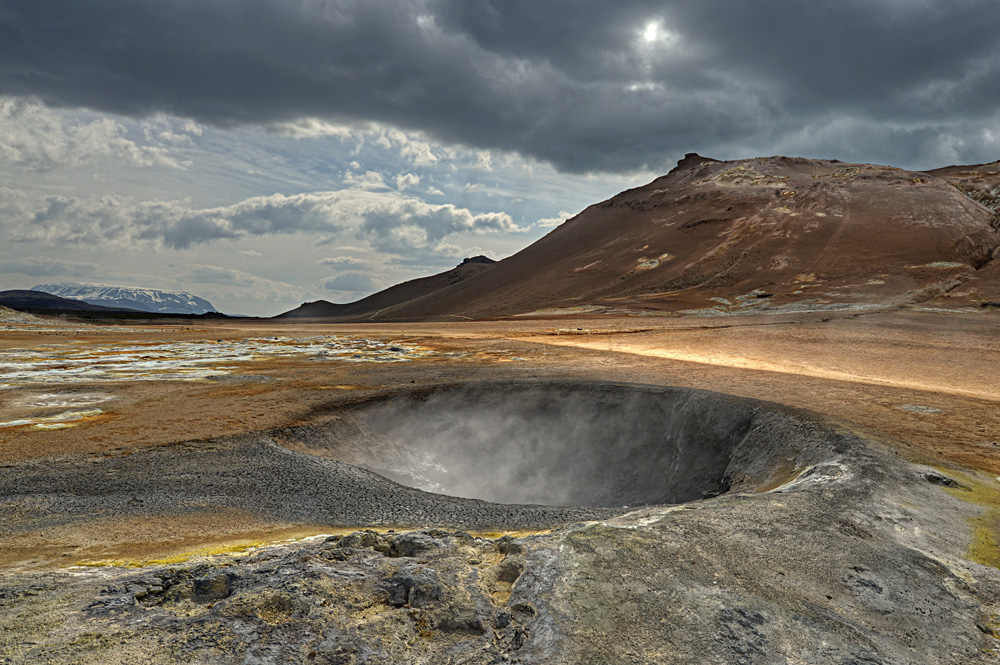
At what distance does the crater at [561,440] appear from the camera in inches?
388

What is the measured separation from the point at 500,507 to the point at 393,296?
5469 inches

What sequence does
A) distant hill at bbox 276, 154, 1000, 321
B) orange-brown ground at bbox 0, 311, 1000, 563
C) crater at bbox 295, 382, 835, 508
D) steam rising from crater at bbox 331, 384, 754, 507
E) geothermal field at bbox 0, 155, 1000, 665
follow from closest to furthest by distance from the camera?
geothermal field at bbox 0, 155, 1000, 665
orange-brown ground at bbox 0, 311, 1000, 563
crater at bbox 295, 382, 835, 508
steam rising from crater at bbox 331, 384, 754, 507
distant hill at bbox 276, 154, 1000, 321

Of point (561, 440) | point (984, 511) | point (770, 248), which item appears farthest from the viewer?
point (770, 248)

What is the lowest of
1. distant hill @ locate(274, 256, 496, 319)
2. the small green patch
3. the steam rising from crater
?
the steam rising from crater

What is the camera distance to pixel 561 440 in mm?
12008

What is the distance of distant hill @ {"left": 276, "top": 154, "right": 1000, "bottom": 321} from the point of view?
4872cm

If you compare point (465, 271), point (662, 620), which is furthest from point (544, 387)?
point (465, 271)

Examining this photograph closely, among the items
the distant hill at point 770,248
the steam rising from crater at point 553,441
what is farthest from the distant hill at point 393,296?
the steam rising from crater at point 553,441

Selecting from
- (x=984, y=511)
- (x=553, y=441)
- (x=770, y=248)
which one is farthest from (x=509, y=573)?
(x=770, y=248)

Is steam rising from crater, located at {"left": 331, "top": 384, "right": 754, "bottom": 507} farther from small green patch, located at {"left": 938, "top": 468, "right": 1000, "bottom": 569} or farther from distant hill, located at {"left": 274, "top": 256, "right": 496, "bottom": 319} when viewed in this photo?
distant hill, located at {"left": 274, "top": 256, "right": 496, "bottom": 319}

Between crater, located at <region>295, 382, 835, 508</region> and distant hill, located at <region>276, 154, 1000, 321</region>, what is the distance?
3928 cm

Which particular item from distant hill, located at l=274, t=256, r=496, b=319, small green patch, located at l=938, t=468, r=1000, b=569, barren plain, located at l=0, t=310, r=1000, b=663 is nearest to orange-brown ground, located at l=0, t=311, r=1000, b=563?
barren plain, located at l=0, t=310, r=1000, b=663

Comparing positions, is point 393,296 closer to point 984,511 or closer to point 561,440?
point 561,440

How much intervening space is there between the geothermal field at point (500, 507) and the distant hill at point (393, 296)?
11489 centimetres
